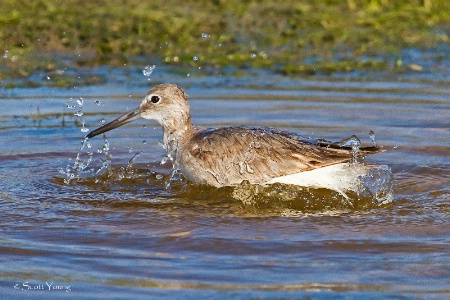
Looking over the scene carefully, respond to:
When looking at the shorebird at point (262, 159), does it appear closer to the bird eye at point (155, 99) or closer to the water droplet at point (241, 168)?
the water droplet at point (241, 168)

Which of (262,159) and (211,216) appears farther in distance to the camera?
(262,159)

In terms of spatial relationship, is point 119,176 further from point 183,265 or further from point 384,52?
point 384,52

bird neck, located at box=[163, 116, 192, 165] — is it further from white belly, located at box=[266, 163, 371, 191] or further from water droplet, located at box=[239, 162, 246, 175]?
white belly, located at box=[266, 163, 371, 191]

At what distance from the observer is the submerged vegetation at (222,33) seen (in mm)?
11672

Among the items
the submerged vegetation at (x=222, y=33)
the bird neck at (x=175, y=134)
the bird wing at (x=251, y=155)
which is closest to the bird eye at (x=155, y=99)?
the bird neck at (x=175, y=134)

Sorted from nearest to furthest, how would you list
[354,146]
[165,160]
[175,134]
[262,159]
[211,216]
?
[211,216]
[354,146]
[262,159]
[175,134]
[165,160]

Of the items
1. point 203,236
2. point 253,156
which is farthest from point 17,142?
point 203,236

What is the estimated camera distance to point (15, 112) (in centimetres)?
962

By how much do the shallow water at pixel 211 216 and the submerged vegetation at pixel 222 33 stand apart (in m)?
1.39

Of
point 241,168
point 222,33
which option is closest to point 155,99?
point 241,168

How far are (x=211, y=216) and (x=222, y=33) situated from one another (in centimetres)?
657

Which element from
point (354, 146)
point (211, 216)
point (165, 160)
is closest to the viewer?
point (211, 216)

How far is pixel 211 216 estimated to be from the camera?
21.3 feet

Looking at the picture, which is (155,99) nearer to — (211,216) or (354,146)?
(211,216)
